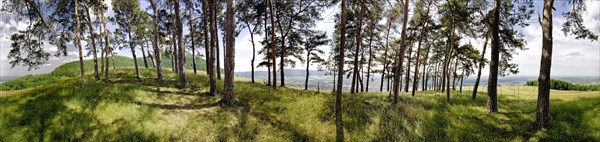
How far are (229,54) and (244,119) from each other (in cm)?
305

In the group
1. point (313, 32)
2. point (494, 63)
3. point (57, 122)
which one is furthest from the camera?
point (313, 32)

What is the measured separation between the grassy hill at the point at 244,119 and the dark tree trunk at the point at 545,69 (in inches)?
23.4

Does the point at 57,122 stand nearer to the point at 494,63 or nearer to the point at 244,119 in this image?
the point at 244,119

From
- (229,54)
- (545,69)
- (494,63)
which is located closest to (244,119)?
(229,54)

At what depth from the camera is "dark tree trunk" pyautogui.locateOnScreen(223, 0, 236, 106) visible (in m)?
12.1

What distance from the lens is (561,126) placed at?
11.2m

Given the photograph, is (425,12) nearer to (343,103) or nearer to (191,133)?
(343,103)

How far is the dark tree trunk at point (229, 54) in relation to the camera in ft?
39.8

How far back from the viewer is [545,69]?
10812 millimetres

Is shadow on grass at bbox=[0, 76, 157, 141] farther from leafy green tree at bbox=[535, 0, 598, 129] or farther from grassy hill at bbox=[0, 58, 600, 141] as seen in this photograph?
leafy green tree at bbox=[535, 0, 598, 129]

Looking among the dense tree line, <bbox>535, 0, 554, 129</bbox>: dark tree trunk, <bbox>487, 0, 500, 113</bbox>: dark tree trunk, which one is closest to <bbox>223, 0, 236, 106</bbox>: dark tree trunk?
the dense tree line

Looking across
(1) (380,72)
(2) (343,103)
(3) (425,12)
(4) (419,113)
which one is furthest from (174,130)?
(1) (380,72)

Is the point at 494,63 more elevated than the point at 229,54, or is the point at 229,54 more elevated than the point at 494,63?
the point at 229,54

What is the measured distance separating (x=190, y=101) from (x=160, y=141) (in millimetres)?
3885
